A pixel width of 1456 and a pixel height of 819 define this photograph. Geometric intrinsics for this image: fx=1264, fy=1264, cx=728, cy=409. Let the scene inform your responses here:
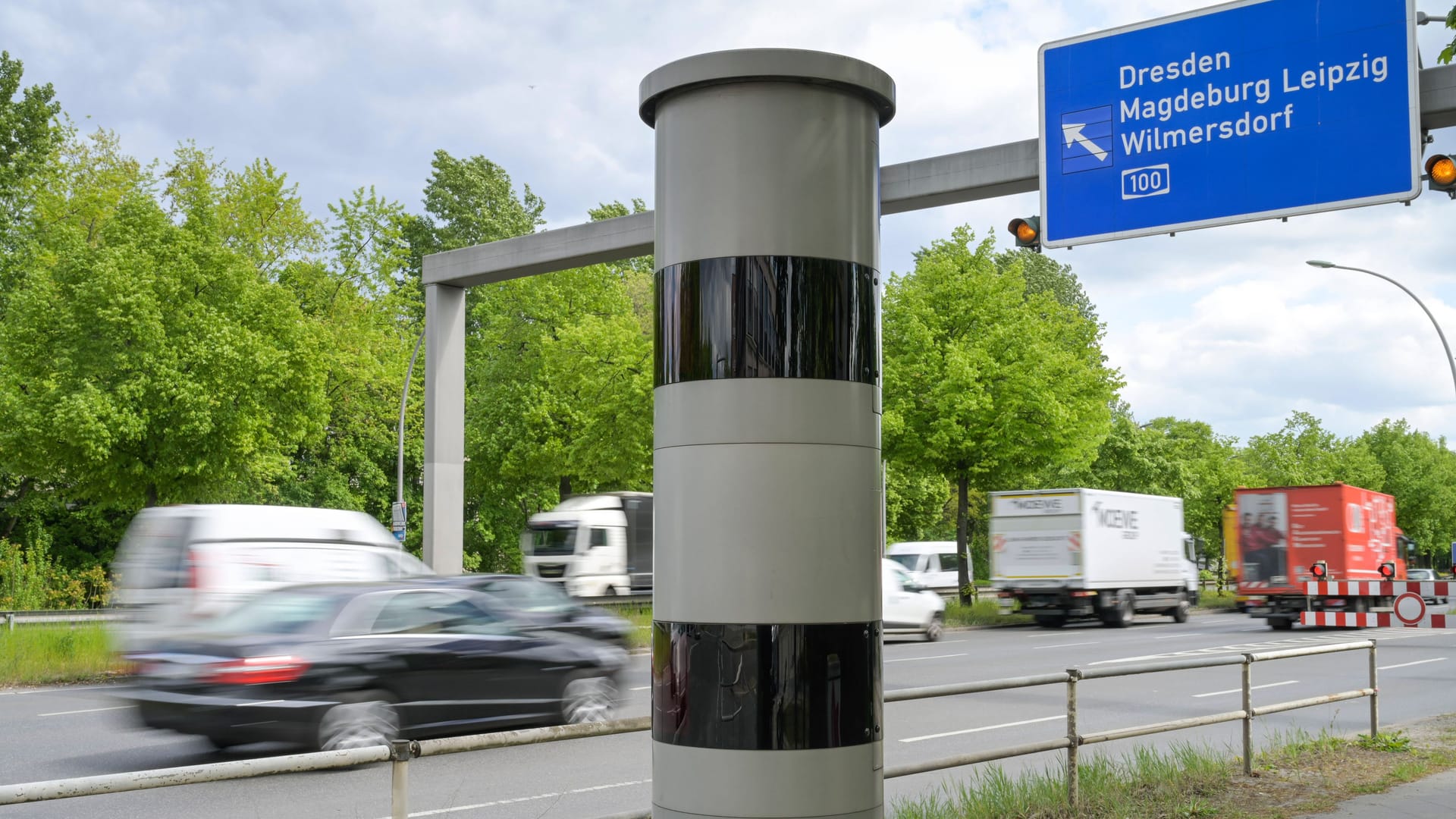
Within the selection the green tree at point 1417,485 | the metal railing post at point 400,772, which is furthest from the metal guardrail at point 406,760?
the green tree at point 1417,485

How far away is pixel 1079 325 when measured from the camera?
34438mm

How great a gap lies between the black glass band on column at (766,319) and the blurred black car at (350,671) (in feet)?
21.1

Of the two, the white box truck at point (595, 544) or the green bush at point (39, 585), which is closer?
the green bush at point (39, 585)

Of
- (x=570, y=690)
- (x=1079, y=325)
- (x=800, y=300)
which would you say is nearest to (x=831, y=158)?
(x=800, y=300)

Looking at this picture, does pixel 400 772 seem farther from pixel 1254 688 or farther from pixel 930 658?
pixel 930 658

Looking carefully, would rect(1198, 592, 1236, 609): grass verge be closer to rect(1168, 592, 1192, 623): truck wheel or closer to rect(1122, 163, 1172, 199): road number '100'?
rect(1168, 592, 1192, 623): truck wheel

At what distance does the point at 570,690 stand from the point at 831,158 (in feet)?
26.9

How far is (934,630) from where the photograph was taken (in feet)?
80.2

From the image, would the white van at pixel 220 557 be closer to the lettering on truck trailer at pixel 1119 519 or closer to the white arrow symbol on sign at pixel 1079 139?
the white arrow symbol on sign at pixel 1079 139

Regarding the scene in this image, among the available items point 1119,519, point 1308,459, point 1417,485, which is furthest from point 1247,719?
point 1417,485

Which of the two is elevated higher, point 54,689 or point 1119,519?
point 1119,519

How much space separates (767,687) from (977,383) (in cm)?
2686

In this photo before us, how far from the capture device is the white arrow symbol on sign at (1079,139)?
32.1 ft

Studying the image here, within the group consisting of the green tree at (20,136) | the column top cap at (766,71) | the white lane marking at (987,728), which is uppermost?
the green tree at (20,136)
